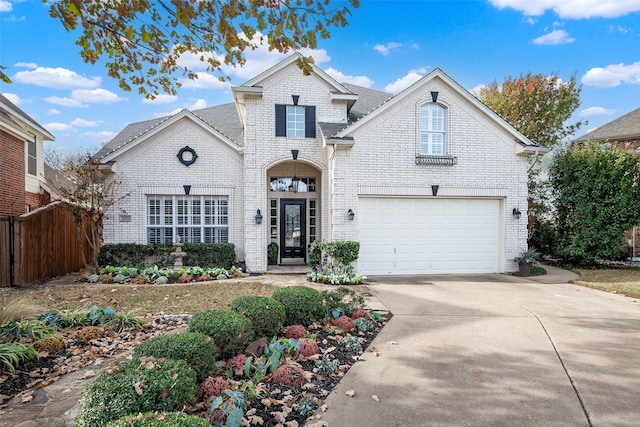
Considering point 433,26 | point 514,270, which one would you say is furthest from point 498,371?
point 433,26

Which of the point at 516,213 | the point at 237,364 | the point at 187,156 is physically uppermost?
the point at 187,156

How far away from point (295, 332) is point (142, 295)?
5.21 meters

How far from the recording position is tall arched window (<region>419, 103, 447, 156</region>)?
11641mm

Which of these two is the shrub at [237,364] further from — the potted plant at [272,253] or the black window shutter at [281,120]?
the potted plant at [272,253]

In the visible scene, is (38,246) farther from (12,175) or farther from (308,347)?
(308,347)

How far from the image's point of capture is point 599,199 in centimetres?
1280

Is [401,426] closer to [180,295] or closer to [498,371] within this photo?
[498,371]

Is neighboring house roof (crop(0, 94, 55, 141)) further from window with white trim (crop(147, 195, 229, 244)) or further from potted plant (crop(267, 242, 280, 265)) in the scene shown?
potted plant (crop(267, 242, 280, 265))

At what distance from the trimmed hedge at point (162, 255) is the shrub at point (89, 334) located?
7112mm

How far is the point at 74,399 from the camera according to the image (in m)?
3.23

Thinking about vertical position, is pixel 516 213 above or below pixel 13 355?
above

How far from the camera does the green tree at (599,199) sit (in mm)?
12578

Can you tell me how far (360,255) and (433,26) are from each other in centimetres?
710

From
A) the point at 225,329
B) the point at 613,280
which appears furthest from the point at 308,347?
the point at 613,280
